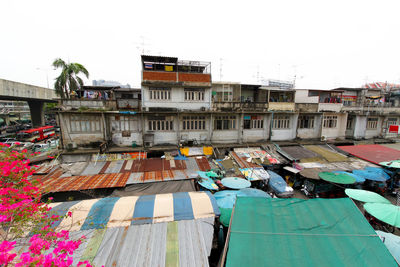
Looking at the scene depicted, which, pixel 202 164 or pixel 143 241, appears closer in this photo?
pixel 143 241

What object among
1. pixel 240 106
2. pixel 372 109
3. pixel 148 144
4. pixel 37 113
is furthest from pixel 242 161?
pixel 37 113

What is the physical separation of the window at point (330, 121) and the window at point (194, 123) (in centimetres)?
1539

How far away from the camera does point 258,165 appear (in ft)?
47.8

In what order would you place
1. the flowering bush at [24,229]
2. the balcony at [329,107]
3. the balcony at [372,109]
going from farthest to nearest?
the balcony at [372,109], the balcony at [329,107], the flowering bush at [24,229]

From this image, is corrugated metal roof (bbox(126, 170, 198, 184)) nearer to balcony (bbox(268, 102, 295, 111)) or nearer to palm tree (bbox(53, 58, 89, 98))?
balcony (bbox(268, 102, 295, 111))

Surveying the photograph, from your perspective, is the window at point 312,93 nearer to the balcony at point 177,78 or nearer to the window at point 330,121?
the window at point 330,121

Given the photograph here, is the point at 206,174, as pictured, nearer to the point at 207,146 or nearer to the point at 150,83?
the point at 207,146

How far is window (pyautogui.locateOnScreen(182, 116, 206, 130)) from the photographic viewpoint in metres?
17.7

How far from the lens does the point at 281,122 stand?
2002 cm

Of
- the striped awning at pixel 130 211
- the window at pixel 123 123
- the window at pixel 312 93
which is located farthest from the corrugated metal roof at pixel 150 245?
the window at pixel 312 93

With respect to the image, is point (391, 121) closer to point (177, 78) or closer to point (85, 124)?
point (177, 78)

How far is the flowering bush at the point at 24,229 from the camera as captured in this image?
13.6 feet

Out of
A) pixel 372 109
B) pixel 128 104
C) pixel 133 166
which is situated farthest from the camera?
pixel 372 109

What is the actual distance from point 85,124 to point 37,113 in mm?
35486
